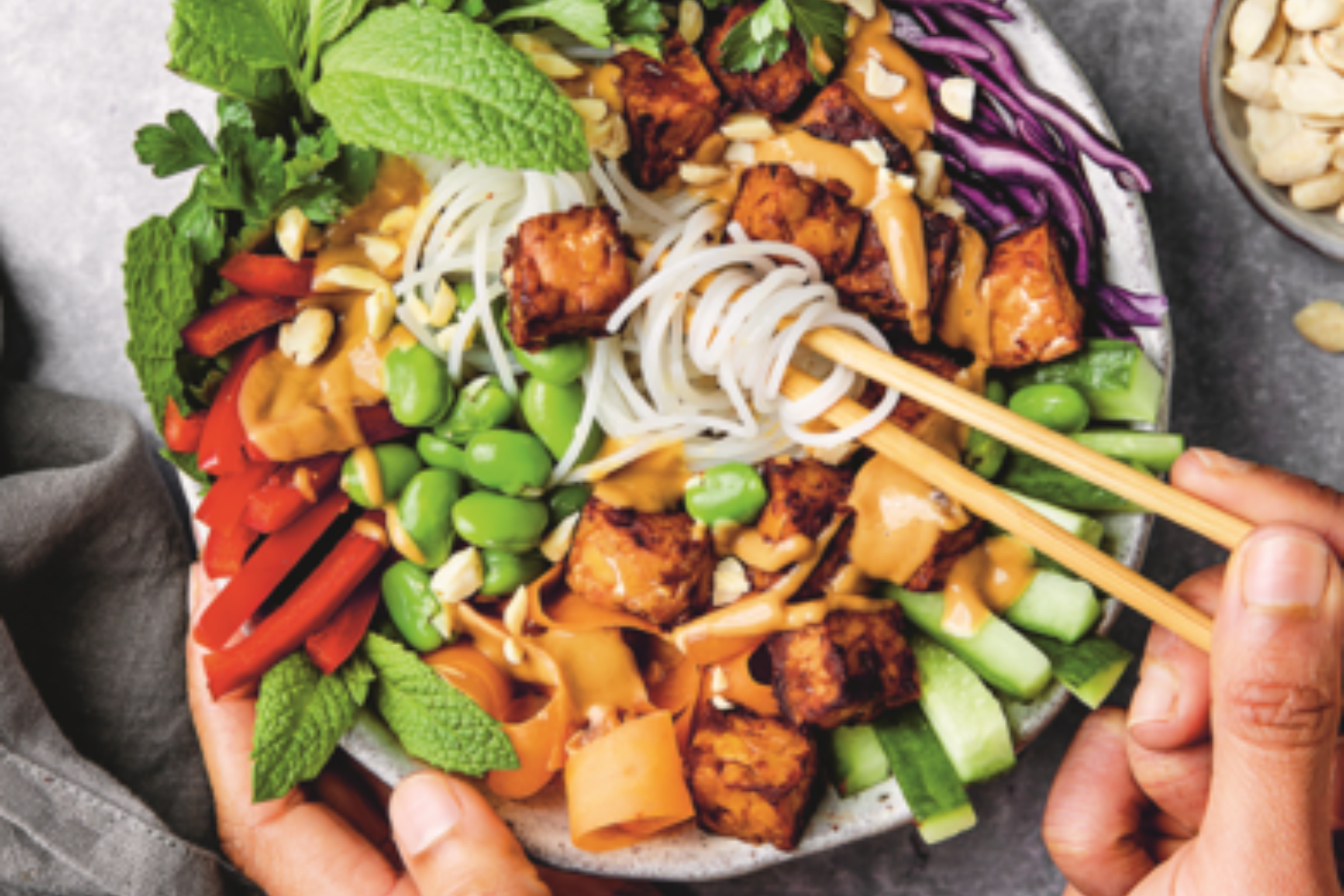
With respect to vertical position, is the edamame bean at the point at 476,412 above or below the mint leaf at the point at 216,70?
below

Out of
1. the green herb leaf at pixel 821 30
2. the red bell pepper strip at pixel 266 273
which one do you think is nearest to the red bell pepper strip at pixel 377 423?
the red bell pepper strip at pixel 266 273

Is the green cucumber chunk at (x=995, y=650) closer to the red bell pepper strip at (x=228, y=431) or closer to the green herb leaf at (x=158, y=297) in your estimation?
the red bell pepper strip at (x=228, y=431)

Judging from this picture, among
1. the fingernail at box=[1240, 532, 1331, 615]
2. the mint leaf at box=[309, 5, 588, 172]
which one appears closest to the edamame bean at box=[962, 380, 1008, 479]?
the fingernail at box=[1240, 532, 1331, 615]

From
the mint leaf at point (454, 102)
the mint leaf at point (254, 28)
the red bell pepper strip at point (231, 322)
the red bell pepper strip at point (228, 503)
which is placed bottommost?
the red bell pepper strip at point (228, 503)

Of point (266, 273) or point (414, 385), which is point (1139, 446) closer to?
point (414, 385)

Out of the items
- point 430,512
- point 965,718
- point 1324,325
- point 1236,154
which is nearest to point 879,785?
point 965,718

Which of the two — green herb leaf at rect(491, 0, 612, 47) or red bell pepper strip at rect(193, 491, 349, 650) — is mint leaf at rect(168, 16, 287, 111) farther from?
red bell pepper strip at rect(193, 491, 349, 650)
